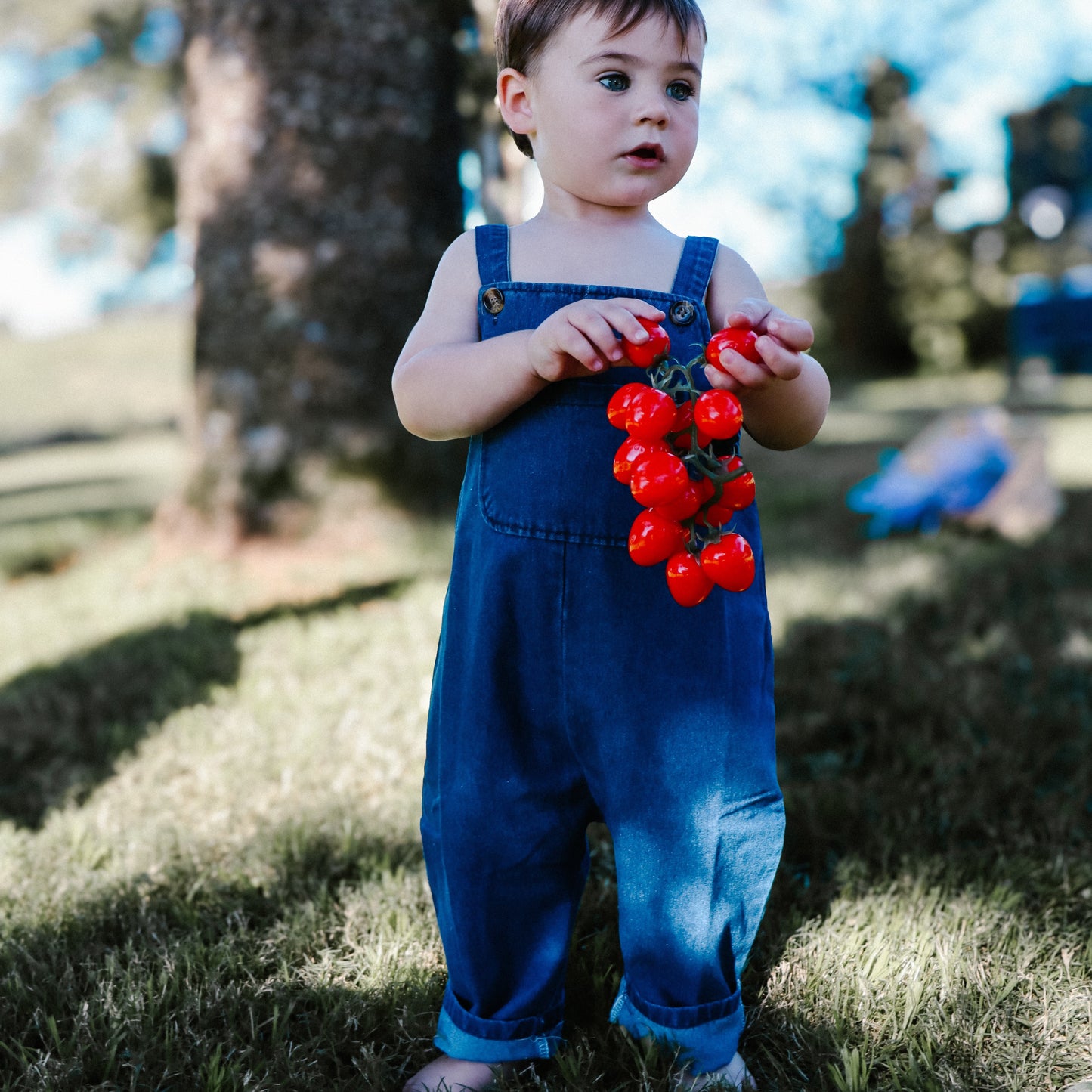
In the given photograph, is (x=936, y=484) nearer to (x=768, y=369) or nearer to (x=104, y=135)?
(x=768, y=369)

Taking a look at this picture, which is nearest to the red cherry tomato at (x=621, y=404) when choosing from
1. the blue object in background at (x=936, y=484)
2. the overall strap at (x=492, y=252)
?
the overall strap at (x=492, y=252)

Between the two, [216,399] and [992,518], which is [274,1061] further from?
[992,518]

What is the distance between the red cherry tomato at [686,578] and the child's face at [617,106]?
537mm

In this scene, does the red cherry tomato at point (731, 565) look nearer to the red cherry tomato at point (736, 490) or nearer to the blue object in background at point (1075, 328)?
the red cherry tomato at point (736, 490)

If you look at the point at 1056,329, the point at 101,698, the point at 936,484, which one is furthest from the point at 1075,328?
the point at 101,698

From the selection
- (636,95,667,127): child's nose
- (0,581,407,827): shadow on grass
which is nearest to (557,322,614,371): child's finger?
(636,95,667,127): child's nose

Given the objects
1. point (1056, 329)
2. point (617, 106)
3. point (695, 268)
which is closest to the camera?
point (617, 106)

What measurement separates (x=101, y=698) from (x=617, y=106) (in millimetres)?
2490

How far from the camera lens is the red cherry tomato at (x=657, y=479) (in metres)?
1.19

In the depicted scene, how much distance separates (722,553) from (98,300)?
2516cm

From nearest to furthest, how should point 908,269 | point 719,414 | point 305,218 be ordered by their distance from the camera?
point 719,414 → point 305,218 → point 908,269

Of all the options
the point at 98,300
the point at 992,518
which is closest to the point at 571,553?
the point at 992,518

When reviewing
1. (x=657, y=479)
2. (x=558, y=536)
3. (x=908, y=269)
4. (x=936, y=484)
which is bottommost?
(x=936, y=484)

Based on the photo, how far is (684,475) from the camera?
1202 millimetres
